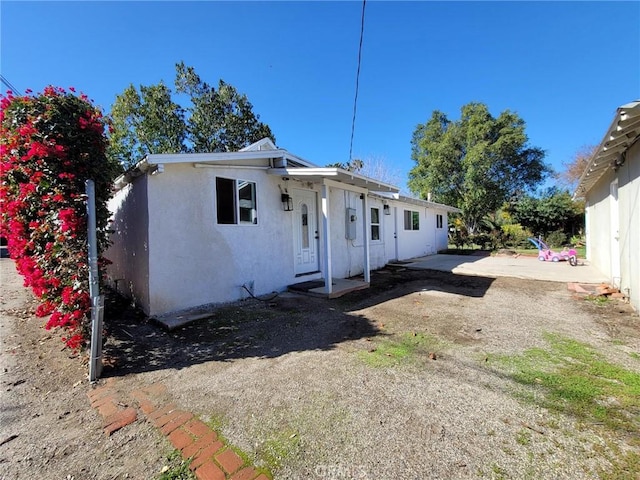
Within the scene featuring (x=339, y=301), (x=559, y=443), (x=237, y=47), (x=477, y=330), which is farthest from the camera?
(x=237, y=47)

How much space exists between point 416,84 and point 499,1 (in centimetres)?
623

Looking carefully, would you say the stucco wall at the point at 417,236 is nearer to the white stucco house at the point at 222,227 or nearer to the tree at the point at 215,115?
the white stucco house at the point at 222,227

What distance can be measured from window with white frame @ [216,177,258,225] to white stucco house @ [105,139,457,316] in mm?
22

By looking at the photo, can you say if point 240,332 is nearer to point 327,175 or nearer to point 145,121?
point 327,175

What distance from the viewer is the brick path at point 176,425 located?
185 centimetres

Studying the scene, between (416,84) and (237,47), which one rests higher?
(416,84)

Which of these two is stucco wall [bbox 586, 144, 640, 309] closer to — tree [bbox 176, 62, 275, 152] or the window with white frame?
the window with white frame

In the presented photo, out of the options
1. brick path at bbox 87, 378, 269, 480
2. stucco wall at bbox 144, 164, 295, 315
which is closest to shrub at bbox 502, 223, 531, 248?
stucco wall at bbox 144, 164, 295, 315

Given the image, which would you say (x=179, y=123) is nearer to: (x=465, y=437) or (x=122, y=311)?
(x=122, y=311)

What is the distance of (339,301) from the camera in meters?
6.36

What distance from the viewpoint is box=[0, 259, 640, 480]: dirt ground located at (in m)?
1.91

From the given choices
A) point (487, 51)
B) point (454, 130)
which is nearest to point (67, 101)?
point (487, 51)

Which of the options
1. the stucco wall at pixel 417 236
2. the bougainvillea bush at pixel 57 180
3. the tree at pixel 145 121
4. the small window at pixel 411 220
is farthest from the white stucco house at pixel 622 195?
the tree at pixel 145 121

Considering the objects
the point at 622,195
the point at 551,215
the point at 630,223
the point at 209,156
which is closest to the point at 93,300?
the point at 209,156
